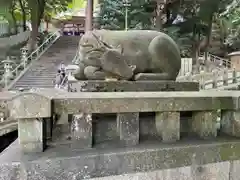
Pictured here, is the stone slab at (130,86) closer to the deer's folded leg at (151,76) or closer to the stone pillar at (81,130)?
the deer's folded leg at (151,76)

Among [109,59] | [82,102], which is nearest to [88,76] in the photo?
[109,59]

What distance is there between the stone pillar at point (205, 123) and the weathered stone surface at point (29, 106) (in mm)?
1219

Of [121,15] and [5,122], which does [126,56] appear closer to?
[5,122]

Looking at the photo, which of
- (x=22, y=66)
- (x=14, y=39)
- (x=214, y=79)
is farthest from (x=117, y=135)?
(x=14, y=39)

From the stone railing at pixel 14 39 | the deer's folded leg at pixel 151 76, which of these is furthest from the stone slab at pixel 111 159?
the stone railing at pixel 14 39

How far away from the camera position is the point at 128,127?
1.86 meters

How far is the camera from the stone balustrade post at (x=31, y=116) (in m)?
1.59

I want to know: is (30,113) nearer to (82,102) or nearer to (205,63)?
(82,102)

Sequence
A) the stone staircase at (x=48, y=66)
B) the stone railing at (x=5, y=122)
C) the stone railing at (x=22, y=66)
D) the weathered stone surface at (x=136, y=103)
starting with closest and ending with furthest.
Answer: the weathered stone surface at (x=136, y=103) → the stone railing at (x=5, y=122) → the stone railing at (x=22, y=66) → the stone staircase at (x=48, y=66)

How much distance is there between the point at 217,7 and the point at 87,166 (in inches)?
639

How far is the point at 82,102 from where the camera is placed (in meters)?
1.74

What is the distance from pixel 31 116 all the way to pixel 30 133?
5.4 inches

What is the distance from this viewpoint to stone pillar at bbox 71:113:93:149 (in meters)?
1.78

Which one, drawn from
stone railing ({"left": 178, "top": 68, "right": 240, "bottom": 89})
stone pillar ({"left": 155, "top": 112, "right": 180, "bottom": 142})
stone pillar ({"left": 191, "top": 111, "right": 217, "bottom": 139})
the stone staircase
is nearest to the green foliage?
the stone staircase
